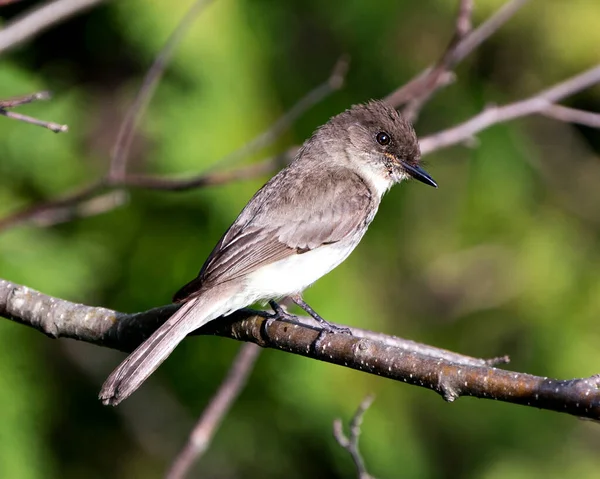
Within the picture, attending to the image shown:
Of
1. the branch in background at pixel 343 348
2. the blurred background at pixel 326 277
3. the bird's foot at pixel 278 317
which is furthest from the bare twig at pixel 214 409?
the blurred background at pixel 326 277

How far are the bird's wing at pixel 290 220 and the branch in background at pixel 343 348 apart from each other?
41 centimetres

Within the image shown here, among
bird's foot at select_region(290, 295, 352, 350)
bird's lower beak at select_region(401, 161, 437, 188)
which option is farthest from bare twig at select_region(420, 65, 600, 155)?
bird's foot at select_region(290, 295, 352, 350)

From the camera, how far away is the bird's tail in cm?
355

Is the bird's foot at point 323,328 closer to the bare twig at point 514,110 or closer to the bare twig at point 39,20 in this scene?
the bare twig at point 514,110

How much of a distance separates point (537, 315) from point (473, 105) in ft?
4.74

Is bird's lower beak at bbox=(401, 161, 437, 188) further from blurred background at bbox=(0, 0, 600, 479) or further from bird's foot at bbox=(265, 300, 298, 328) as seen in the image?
bird's foot at bbox=(265, 300, 298, 328)

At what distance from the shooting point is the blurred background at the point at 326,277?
5262 millimetres

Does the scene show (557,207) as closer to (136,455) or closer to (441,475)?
(441,475)

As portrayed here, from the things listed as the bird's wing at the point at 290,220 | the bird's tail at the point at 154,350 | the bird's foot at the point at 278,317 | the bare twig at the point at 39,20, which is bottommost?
the bird's tail at the point at 154,350

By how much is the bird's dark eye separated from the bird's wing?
0.31 metres

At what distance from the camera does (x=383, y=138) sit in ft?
16.9

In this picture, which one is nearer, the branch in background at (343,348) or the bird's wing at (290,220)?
the branch in background at (343,348)

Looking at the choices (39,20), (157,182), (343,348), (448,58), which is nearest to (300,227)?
(157,182)

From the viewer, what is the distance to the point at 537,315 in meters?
5.53
